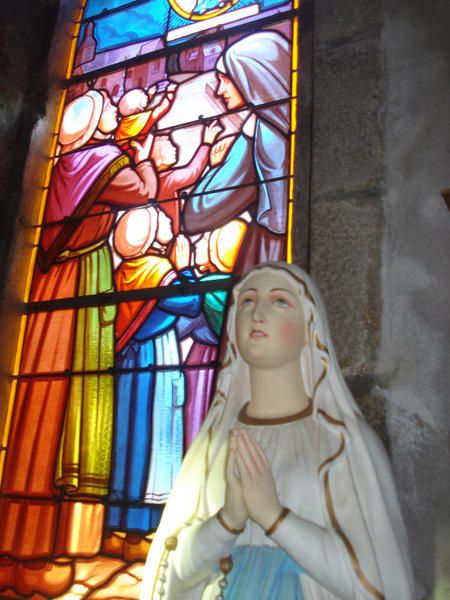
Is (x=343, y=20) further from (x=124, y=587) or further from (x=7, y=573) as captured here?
(x=7, y=573)

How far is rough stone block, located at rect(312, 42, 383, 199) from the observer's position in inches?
107

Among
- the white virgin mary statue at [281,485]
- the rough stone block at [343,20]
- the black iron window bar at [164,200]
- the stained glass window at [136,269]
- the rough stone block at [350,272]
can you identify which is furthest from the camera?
the black iron window bar at [164,200]

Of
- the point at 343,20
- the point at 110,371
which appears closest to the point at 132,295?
the point at 110,371

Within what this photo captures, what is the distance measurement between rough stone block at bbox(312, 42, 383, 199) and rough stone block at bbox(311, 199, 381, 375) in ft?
0.40

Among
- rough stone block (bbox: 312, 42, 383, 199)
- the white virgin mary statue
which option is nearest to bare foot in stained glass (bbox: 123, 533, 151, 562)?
the white virgin mary statue

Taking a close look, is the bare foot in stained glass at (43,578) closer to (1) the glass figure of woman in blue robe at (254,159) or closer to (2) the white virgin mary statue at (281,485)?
(2) the white virgin mary statue at (281,485)

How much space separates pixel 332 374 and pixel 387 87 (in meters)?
1.60

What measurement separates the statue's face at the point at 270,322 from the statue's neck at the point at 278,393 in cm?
3

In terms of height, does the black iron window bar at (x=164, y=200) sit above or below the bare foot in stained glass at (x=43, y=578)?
above

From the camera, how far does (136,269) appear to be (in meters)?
3.34

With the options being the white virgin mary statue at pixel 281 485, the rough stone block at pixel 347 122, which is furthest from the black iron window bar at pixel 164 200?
the white virgin mary statue at pixel 281 485

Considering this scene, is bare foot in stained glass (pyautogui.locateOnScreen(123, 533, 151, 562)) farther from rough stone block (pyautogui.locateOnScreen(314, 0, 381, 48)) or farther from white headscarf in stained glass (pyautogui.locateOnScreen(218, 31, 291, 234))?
rough stone block (pyautogui.locateOnScreen(314, 0, 381, 48))

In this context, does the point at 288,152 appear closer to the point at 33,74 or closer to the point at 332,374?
the point at 332,374

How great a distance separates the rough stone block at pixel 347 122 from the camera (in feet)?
8.94
